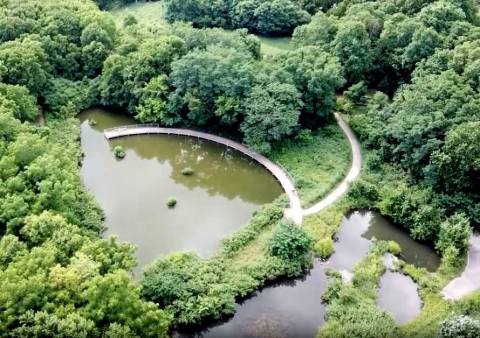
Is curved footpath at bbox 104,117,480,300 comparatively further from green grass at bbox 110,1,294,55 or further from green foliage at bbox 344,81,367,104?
green grass at bbox 110,1,294,55

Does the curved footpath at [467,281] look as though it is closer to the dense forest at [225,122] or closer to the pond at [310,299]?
the dense forest at [225,122]

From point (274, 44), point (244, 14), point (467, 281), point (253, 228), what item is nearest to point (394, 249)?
point (467, 281)

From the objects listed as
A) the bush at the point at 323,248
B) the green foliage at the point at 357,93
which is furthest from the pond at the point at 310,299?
the green foliage at the point at 357,93

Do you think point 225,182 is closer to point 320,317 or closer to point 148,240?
point 148,240

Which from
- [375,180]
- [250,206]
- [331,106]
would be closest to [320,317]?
[250,206]

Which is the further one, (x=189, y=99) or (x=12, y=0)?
(x=12, y=0)
